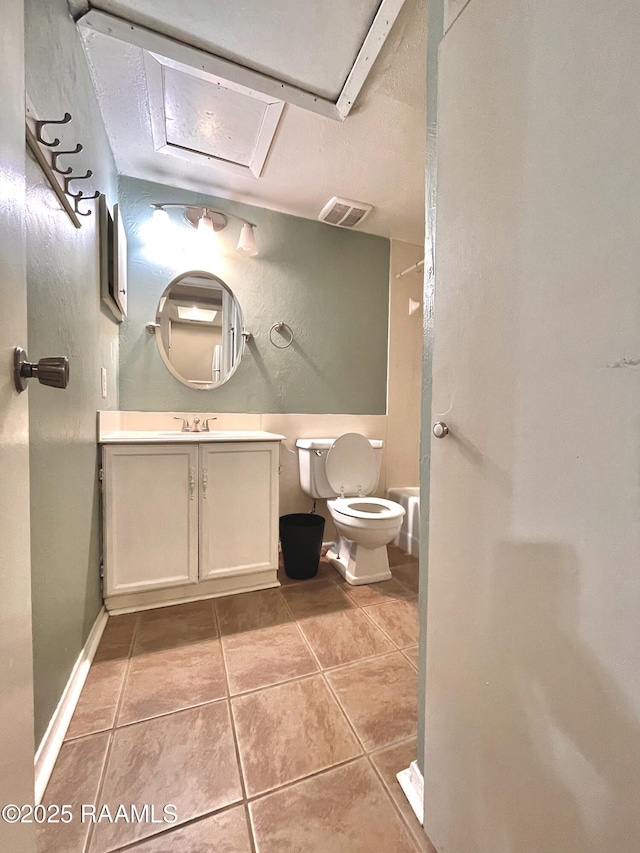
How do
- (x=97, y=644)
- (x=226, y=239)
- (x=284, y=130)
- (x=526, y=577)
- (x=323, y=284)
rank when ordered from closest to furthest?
1. (x=526, y=577)
2. (x=97, y=644)
3. (x=284, y=130)
4. (x=226, y=239)
5. (x=323, y=284)

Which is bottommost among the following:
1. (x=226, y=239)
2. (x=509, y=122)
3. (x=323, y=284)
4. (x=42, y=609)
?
(x=42, y=609)

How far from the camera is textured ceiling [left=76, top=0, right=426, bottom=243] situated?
1.29 m

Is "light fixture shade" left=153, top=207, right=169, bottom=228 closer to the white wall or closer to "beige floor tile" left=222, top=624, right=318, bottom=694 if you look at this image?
the white wall

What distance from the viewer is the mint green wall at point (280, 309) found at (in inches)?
82.0

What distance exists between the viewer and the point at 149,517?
1.70 meters

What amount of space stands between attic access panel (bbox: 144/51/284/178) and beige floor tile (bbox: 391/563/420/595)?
2.42m

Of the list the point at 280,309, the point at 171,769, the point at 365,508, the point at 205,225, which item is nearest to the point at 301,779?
the point at 171,769

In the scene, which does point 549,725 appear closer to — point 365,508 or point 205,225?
point 365,508

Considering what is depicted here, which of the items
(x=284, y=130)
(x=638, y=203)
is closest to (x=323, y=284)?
(x=284, y=130)

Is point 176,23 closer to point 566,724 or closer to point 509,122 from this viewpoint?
point 509,122

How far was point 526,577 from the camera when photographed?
57cm

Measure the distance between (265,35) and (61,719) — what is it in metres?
2.33

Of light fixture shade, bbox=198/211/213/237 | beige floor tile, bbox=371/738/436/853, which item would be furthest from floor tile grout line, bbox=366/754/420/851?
light fixture shade, bbox=198/211/213/237

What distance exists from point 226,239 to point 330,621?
89.5 inches
